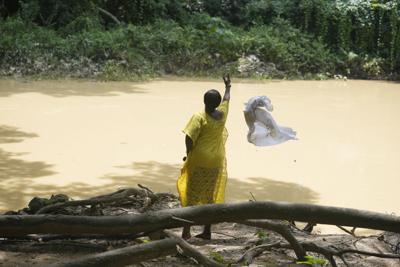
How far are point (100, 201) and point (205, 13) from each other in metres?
17.4

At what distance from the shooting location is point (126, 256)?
2496 millimetres

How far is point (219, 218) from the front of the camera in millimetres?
2637

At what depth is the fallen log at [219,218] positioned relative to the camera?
2.63 metres

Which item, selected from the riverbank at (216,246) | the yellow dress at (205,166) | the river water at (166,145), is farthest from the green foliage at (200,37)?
the riverbank at (216,246)

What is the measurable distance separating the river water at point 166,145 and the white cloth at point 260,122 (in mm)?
1610

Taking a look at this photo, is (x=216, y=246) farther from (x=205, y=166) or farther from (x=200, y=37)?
(x=200, y=37)

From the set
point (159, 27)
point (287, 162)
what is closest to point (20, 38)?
point (159, 27)

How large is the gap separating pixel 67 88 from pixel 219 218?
11.6 m

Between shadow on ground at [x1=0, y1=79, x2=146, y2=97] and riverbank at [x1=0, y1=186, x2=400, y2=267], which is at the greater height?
shadow on ground at [x1=0, y1=79, x2=146, y2=97]

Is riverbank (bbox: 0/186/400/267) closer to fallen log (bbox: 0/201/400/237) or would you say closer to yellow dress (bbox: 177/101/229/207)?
fallen log (bbox: 0/201/400/237)

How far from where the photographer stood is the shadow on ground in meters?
13.0

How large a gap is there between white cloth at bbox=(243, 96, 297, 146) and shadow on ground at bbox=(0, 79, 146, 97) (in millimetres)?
8668

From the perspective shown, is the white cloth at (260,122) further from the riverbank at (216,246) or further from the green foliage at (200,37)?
the green foliage at (200,37)

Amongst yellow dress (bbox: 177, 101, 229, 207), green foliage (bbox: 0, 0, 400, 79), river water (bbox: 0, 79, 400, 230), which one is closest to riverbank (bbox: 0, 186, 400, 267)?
yellow dress (bbox: 177, 101, 229, 207)
